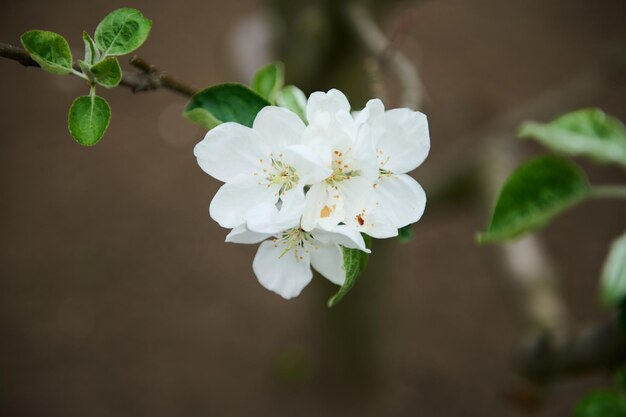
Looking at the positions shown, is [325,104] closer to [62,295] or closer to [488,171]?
[488,171]

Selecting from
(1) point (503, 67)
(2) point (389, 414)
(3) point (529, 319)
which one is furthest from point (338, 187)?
(1) point (503, 67)

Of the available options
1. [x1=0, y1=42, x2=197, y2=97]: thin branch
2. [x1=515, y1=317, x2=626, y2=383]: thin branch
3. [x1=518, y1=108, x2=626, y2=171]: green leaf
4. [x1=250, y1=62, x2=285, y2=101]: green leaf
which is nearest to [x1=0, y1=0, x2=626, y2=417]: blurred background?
[x1=515, y1=317, x2=626, y2=383]: thin branch

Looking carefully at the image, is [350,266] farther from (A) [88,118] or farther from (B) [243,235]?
(A) [88,118]

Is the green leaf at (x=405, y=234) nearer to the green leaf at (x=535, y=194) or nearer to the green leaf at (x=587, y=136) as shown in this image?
the green leaf at (x=535, y=194)

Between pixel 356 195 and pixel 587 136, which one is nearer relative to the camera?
pixel 356 195

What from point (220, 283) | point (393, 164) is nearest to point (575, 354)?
point (393, 164)

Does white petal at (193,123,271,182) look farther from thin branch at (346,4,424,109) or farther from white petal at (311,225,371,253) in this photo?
thin branch at (346,4,424,109)
